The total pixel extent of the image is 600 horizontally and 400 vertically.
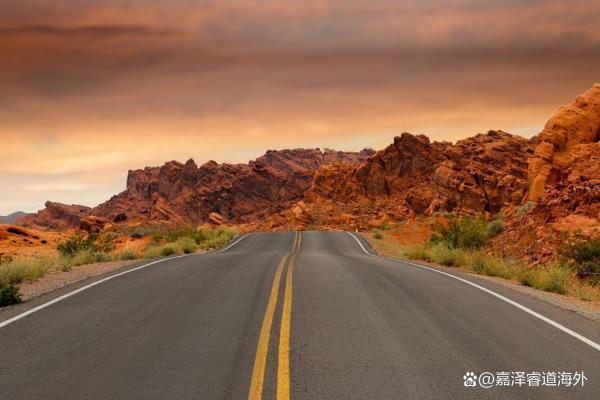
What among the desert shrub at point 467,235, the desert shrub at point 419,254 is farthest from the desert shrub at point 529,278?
the desert shrub at point 467,235

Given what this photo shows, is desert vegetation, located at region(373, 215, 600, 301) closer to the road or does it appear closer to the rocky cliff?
the road

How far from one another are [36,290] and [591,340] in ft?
37.8

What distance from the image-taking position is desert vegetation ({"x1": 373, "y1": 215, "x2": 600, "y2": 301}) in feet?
Result: 45.2

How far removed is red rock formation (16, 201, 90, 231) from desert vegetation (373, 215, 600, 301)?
123 meters

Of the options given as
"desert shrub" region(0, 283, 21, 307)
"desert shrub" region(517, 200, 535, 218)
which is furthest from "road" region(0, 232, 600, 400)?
"desert shrub" region(517, 200, 535, 218)

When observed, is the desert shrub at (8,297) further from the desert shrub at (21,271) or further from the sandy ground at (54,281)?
the desert shrub at (21,271)

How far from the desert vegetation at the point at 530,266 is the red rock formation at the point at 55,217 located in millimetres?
122829

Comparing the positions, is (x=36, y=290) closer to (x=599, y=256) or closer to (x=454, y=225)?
(x=599, y=256)

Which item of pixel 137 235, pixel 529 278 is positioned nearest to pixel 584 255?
pixel 529 278

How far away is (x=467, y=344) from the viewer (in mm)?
6734

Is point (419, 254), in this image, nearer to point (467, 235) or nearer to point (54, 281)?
point (467, 235)

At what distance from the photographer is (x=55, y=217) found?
132250mm

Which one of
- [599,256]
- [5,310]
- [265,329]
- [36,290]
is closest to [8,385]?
[265,329]

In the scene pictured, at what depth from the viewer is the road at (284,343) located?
519 cm
